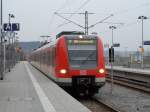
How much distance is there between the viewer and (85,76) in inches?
813

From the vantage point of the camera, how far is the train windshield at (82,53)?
68.7 ft

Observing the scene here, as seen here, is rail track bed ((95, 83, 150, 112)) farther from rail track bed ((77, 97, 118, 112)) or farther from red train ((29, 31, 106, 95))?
red train ((29, 31, 106, 95))

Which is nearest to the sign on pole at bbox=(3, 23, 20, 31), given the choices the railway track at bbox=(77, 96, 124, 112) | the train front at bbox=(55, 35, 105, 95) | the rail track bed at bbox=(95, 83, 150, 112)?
the train front at bbox=(55, 35, 105, 95)

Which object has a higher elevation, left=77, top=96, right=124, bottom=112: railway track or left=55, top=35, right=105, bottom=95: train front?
left=55, top=35, right=105, bottom=95: train front

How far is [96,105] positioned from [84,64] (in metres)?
2.81

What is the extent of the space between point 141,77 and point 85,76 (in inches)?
578

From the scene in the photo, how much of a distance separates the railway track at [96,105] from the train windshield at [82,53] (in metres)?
1.58

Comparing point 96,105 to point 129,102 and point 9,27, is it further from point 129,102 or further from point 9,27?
point 9,27

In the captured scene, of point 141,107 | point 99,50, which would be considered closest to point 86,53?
point 99,50

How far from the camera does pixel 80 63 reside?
20953mm

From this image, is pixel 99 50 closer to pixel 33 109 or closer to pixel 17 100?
pixel 17 100

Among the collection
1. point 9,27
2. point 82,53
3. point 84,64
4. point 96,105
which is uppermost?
point 9,27

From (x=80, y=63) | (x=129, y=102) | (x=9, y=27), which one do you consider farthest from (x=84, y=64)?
(x=9, y=27)

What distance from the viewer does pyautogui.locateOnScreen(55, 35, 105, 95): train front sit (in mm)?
20562
